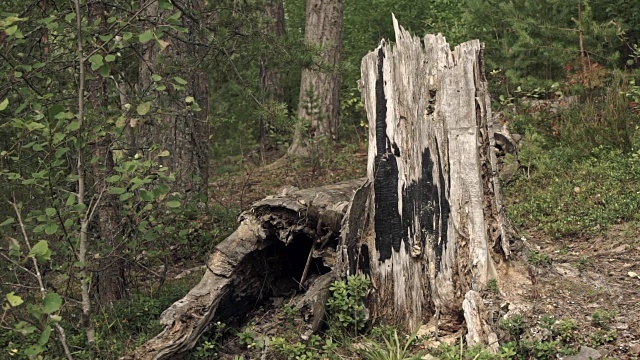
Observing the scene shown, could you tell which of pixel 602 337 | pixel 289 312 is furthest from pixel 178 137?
pixel 602 337

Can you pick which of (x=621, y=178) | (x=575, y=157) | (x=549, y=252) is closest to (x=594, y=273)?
(x=549, y=252)

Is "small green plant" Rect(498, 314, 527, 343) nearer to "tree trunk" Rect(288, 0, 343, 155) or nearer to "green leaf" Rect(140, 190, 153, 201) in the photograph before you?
"green leaf" Rect(140, 190, 153, 201)

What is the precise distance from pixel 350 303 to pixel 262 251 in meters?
1.07

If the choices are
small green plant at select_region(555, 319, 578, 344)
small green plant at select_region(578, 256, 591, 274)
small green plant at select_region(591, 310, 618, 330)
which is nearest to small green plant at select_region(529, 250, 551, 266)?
small green plant at select_region(578, 256, 591, 274)

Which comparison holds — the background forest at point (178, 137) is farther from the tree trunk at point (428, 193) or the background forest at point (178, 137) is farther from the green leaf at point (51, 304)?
the tree trunk at point (428, 193)

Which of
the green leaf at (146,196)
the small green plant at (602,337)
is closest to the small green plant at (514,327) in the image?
the small green plant at (602,337)

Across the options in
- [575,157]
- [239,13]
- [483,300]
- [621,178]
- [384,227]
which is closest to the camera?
[483,300]

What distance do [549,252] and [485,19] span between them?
5.73 m

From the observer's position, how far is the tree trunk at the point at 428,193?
541cm

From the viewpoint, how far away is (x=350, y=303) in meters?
5.47

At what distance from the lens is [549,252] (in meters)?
6.93

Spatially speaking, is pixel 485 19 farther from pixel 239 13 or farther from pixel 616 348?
pixel 616 348

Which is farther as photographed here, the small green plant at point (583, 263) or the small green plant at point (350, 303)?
the small green plant at point (583, 263)

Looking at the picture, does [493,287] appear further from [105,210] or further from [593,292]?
[105,210]
